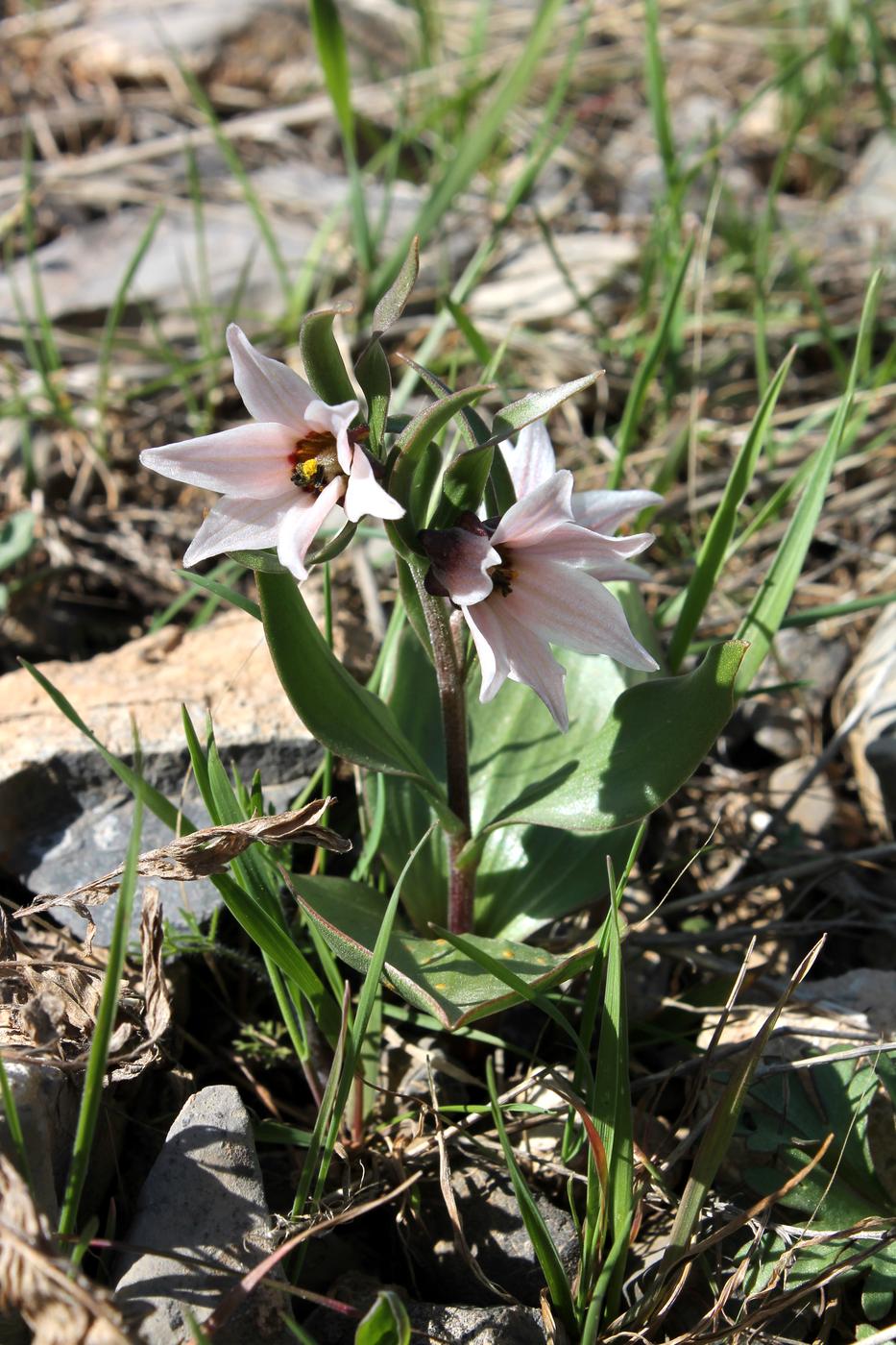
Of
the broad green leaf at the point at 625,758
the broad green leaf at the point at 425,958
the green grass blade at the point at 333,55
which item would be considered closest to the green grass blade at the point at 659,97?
the green grass blade at the point at 333,55

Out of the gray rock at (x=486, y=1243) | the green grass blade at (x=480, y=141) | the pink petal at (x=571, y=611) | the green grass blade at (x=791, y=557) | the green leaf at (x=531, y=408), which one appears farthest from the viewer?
the green grass blade at (x=480, y=141)

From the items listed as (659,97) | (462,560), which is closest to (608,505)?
(462,560)

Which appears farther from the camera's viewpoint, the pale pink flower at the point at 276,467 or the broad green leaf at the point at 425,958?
the broad green leaf at the point at 425,958

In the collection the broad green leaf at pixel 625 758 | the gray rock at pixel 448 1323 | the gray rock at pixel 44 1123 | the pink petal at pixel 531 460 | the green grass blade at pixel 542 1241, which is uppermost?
the pink petal at pixel 531 460

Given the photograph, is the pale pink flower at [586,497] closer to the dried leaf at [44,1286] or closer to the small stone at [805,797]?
the small stone at [805,797]

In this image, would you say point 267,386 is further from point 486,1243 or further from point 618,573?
point 486,1243

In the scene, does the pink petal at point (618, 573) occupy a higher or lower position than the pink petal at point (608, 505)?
lower

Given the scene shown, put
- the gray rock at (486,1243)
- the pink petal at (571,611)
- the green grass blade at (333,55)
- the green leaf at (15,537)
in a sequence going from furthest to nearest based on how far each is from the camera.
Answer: the green leaf at (15,537)
the green grass blade at (333,55)
the gray rock at (486,1243)
the pink petal at (571,611)
